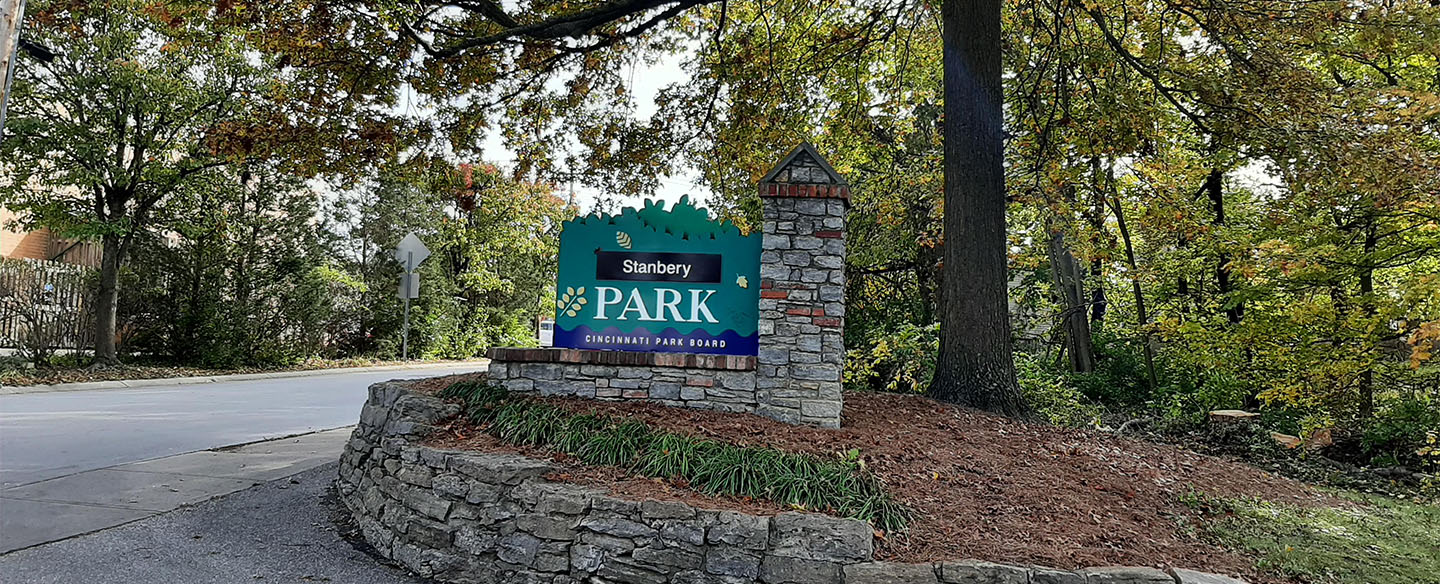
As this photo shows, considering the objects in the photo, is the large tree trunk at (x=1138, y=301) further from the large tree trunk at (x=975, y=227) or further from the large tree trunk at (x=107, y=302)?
the large tree trunk at (x=107, y=302)

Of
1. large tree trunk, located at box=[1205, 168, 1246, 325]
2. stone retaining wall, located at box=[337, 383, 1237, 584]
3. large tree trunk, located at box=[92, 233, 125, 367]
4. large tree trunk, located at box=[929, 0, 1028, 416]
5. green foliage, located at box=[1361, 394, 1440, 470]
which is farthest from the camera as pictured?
large tree trunk, located at box=[92, 233, 125, 367]

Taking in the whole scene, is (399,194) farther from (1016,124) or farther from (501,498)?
(501,498)

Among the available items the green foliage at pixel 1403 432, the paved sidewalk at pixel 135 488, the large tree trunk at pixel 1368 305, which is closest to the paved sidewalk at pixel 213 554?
the paved sidewalk at pixel 135 488

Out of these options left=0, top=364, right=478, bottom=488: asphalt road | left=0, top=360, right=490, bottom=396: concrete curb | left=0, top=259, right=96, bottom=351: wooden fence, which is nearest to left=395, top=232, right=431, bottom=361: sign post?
left=0, top=360, right=490, bottom=396: concrete curb

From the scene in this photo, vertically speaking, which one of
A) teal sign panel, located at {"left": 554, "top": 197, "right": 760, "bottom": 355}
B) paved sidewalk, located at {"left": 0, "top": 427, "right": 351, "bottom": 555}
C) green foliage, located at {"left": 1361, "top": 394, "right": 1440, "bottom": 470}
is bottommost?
paved sidewalk, located at {"left": 0, "top": 427, "right": 351, "bottom": 555}

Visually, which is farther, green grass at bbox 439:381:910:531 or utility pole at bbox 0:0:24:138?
green grass at bbox 439:381:910:531

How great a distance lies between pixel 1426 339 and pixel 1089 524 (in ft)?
6.28

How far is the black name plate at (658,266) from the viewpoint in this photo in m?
5.70

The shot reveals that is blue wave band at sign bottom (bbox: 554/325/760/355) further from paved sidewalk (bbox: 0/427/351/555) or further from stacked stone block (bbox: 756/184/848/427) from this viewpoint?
paved sidewalk (bbox: 0/427/351/555)

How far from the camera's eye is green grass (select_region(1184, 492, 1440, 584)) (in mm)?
3879

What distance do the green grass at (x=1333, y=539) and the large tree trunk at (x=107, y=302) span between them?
51.8 feet

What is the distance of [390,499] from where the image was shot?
4773 millimetres

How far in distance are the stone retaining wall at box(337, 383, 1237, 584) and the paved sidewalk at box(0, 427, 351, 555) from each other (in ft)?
5.73

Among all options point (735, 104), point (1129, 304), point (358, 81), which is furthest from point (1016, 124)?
point (358, 81)
